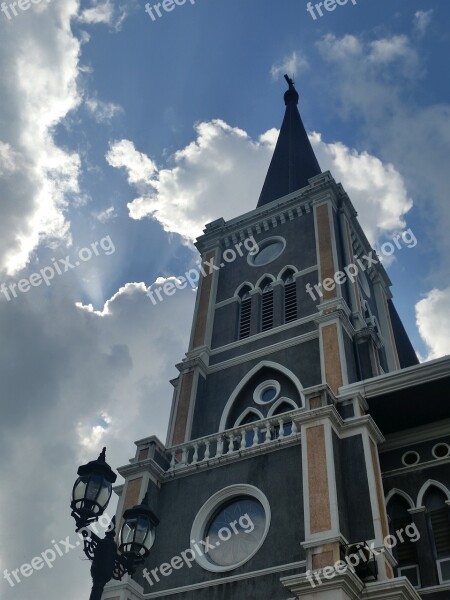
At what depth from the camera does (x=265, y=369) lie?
19016mm

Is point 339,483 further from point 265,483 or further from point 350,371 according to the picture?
point 350,371

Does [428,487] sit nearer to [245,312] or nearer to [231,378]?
[231,378]

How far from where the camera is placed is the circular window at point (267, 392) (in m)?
18.2

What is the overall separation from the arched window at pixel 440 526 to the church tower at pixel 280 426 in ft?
1.49

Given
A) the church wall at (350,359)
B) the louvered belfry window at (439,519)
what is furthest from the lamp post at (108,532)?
the church wall at (350,359)

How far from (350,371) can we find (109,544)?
33.2ft

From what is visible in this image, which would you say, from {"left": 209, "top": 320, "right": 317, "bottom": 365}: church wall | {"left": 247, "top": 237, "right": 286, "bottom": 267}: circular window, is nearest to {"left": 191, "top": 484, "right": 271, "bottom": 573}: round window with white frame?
{"left": 209, "top": 320, "right": 317, "bottom": 365}: church wall

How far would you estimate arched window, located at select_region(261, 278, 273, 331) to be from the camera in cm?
2075

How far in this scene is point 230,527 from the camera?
46.4ft

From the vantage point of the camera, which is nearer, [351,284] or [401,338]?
[351,284]

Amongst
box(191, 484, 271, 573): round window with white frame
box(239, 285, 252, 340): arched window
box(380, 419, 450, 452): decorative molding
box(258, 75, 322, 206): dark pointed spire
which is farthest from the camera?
box(258, 75, 322, 206): dark pointed spire

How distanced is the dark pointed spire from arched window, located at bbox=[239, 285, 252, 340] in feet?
20.1

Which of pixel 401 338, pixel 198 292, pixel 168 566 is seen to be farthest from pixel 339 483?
pixel 401 338

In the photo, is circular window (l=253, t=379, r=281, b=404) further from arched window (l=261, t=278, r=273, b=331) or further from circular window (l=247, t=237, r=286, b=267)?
circular window (l=247, t=237, r=286, b=267)
